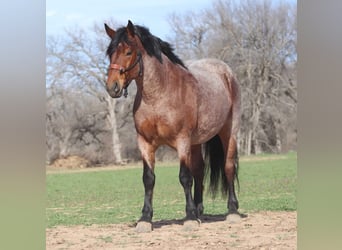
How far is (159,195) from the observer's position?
11.9m

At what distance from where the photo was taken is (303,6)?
→ 2055 millimetres

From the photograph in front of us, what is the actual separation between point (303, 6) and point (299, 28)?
0.34ft

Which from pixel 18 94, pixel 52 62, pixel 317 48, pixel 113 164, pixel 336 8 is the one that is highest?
pixel 52 62

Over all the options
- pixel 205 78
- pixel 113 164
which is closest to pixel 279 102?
pixel 113 164

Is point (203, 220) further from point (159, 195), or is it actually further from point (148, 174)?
point (159, 195)

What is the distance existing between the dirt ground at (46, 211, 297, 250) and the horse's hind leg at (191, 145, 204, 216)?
26 cm

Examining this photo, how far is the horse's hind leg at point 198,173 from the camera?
705cm

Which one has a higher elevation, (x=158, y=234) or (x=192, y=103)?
(x=192, y=103)

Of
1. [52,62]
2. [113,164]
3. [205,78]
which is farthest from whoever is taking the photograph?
[52,62]

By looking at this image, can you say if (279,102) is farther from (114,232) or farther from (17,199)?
(17,199)

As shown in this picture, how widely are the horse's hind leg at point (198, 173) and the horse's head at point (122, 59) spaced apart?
68.1 inches

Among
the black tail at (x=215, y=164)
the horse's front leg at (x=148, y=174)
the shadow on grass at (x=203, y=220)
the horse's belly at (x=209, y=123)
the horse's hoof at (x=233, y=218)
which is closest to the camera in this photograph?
the horse's front leg at (x=148, y=174)

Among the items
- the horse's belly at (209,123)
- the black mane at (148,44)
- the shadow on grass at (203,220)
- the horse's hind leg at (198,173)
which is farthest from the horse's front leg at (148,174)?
the horse's hind leg at (198,173)

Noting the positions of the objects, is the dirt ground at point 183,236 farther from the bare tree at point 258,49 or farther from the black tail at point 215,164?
the bare tree at point 258,49
